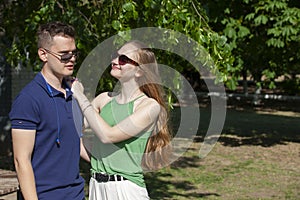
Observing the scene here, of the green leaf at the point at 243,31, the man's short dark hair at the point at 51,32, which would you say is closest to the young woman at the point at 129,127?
the man's short dark hair at the point at 51,32

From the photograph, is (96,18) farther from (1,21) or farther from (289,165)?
(289,165)

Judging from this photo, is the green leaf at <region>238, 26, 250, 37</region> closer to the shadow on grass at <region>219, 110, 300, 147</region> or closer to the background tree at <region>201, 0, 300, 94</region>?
the background tree at <region>201, 0, 300, 94</region>

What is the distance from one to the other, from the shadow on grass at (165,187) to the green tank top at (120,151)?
14.2 ft

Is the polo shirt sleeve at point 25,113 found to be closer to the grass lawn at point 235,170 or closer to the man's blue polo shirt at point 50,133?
the man's blue polo shirt at point 50,133

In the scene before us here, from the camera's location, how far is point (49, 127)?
2.60 meters

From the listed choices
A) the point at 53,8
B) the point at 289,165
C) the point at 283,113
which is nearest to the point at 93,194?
the point at 53,8

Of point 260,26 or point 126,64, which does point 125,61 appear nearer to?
point 126,64

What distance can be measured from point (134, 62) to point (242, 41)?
9.28 meters

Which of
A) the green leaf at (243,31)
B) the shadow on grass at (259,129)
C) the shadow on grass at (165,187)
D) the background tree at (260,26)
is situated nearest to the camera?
the shadow on grass at (165,187)

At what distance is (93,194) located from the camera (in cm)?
312

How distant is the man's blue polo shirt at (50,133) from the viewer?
2.54m

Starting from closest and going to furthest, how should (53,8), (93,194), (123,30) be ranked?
(93,194) < (123,30) < (53,8)

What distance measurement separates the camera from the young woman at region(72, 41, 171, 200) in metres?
2.91

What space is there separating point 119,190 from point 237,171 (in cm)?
668
